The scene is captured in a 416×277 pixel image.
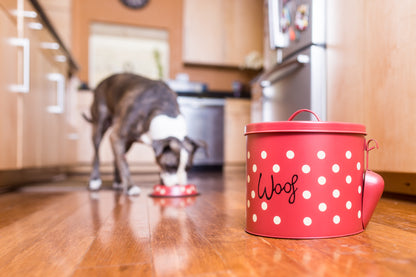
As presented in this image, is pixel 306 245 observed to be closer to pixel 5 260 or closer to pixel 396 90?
pixel 5 260

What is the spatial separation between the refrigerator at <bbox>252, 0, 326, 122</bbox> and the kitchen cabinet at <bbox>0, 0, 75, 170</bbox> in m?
1.80

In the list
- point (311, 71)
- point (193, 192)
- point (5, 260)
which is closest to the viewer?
point (5, 260)

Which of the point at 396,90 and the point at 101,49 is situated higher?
the point at 101,49

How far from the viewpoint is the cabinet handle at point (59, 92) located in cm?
327

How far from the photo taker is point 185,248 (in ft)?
2.66

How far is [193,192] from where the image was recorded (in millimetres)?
2025

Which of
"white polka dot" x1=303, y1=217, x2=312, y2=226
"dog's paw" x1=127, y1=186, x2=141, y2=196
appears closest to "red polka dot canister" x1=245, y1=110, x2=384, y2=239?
"white polka dot" x1=303, y1=217, x2=312, y2=226

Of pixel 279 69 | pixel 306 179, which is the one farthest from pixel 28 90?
pixel 306 179

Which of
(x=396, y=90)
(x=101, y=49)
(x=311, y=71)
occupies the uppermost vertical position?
(x=101, y=49)

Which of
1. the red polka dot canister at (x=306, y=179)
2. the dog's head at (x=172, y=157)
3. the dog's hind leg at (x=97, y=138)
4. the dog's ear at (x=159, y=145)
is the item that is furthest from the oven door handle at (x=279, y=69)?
the red polka dot canister at (x=306, y=179)

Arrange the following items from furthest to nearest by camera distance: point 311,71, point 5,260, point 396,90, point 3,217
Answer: point 311,71, point 396,90, point 3,217, point 5,260

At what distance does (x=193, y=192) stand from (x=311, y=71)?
107 cm

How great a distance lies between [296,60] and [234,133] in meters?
2.75

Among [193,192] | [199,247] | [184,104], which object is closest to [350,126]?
[199,247]
